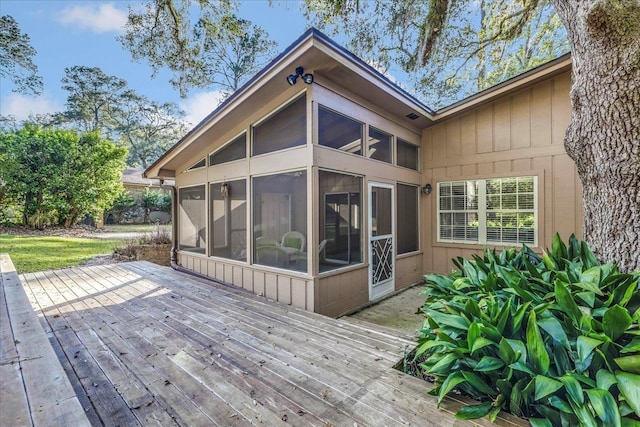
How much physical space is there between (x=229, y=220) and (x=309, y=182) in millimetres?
2145

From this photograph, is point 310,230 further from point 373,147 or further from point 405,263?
Result: point 405,263

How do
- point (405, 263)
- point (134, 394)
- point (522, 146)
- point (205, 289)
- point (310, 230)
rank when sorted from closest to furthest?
point (134, 394) < point (310, 230) < point (205, 289) < point (522, 146) < point (405, 263)

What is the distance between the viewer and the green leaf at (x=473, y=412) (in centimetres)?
176

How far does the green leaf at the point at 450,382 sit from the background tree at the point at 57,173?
52.8 feet

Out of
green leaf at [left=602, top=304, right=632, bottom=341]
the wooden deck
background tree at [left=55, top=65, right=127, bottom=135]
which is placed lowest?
the wooden deck

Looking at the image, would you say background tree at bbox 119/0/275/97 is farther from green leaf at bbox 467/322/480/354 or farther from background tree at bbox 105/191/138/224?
background tree at bbox 105/191/138/224

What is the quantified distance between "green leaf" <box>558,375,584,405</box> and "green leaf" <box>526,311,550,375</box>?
104mm

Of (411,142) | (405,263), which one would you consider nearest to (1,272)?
(405,263)

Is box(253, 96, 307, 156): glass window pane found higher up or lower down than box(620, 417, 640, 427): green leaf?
higher up

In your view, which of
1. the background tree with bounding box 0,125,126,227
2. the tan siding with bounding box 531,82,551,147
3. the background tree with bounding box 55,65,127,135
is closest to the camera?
the tan siding with bounding box 531,82,551,147

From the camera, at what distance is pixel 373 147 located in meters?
5.29

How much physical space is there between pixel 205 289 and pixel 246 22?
13.6 metres

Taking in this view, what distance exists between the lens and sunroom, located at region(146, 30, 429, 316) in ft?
13.4

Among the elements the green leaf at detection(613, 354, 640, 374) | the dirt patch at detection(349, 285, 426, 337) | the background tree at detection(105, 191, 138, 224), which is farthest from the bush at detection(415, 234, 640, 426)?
the background tree at detection(105, 191, 138, 224)
